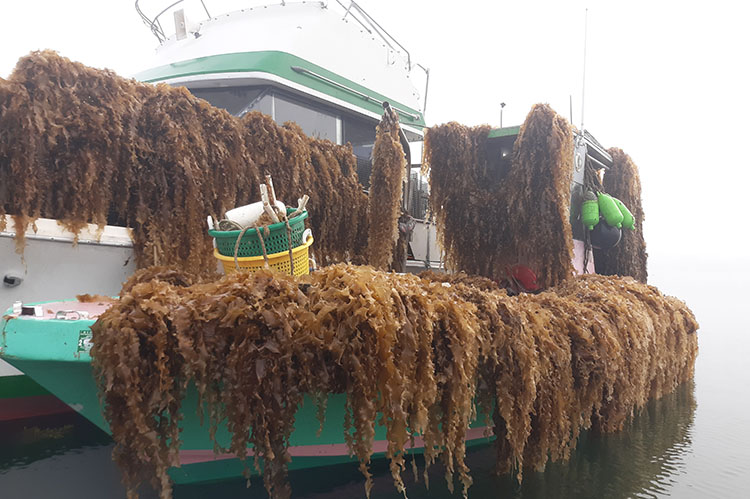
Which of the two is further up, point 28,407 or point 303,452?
point 303,452

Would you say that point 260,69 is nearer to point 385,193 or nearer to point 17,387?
point 385,193

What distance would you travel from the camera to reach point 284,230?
11.8 ft

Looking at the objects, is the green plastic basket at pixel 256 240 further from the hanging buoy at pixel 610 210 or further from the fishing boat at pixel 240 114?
the hanging buoy at pixel 610 210

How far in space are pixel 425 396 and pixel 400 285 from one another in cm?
67

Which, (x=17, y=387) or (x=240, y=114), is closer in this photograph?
(x=17, y=387)

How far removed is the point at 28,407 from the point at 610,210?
7575 millimetres

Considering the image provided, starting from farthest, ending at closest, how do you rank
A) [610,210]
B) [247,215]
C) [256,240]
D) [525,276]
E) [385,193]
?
1. [610,210]
2. [525,276]
3. [385,193]
4. [247,215]
5. [256,240]

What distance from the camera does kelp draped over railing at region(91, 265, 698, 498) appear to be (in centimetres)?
244

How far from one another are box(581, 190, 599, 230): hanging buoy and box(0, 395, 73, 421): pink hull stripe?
6857 millimetres

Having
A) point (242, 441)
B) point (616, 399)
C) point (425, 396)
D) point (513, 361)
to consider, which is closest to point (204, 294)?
point (242, 441)

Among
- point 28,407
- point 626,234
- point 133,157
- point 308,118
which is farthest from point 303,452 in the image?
point 626,234

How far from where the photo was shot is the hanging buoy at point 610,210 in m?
7.44

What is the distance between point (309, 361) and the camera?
2604 millimetres

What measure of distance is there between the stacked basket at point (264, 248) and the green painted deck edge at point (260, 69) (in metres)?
3.19
